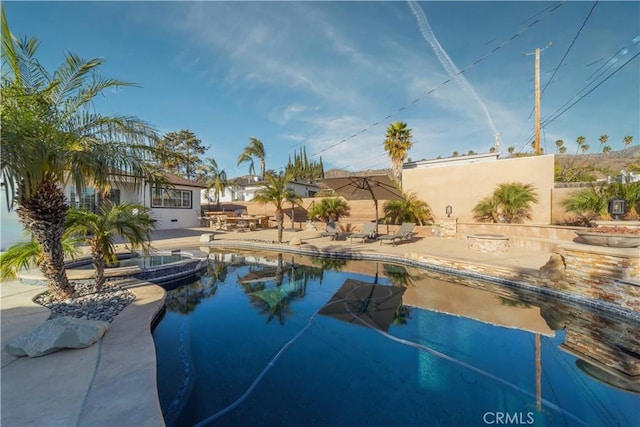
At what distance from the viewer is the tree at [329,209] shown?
64.3 feet

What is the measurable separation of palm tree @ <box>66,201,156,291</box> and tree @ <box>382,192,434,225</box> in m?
13.5

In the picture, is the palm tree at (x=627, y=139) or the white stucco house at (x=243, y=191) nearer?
the white stucco house at (x=243, y=191)

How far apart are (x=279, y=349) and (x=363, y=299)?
2.92 meters

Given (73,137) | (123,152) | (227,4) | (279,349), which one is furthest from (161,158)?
(227,4)

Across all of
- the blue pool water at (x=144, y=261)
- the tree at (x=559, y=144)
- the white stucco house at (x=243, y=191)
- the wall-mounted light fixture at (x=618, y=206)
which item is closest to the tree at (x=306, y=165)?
the white stucco house at (x=243, y=191)

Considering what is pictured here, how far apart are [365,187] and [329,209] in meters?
6.69

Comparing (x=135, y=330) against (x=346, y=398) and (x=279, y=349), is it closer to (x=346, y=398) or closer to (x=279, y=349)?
(x=279, y=349)

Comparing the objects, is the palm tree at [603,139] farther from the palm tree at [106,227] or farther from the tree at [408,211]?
the palm tree at [106,227]

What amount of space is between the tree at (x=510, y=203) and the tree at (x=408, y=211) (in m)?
2.87

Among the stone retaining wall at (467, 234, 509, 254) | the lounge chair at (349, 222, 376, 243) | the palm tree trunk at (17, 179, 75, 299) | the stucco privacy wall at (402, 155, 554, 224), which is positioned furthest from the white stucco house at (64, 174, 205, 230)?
the stone retaining wall at (467, 234, 509, 254)

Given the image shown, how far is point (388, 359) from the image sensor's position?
4105mm

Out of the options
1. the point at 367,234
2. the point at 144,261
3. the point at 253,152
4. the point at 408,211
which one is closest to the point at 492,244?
the point at 367,234

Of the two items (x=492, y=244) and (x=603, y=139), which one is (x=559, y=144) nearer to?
(x=603, y=139)

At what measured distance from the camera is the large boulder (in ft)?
11.0
